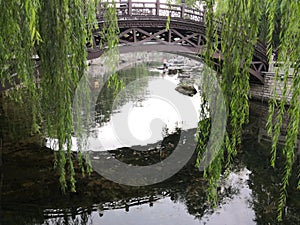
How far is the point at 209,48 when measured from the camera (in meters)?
2.56

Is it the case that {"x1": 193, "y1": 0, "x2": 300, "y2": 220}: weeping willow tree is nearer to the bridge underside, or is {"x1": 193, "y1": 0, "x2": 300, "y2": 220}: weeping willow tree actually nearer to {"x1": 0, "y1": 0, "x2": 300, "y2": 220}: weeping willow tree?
{"x1": 0, "y1": 0, "x2": 300, "y2": 220}: weeping willow tree

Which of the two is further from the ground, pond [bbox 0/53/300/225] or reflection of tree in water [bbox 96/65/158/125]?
pond [bbox 0/53/300/225]

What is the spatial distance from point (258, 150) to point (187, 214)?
462cm

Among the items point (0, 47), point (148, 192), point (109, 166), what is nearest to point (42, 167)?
point (109, 166)

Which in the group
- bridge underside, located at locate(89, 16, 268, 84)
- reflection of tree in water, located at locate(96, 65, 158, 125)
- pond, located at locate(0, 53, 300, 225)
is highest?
bridge underside, located at locate(89, 16, 268, 84)

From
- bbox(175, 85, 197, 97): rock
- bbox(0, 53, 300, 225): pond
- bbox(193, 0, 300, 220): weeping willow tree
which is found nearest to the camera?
bbox(193, 0, 300, 220): weeping willow tree

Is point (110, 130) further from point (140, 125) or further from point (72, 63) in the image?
point (72, 63)

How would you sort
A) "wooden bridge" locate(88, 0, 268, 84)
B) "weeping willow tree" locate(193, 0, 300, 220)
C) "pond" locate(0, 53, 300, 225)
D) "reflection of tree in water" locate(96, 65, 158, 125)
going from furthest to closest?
"reflection of tree in water" locate(96, 65, 158, 125) → "wooden bridge" locate(88, 0, 268, 84) → "pond" locate(0, 53, 300, 225) → "weeping willow tree" locate(193, 0, 300, 220)

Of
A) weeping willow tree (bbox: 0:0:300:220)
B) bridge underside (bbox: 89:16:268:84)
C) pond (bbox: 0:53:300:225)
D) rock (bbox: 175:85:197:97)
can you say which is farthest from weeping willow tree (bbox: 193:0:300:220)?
rock (bbox: 175:85:197:97)

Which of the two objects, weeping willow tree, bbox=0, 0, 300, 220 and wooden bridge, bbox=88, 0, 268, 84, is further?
wooden bridge, bbox=88, 0, 268, 84

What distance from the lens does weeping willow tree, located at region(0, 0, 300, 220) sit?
89.1 inches

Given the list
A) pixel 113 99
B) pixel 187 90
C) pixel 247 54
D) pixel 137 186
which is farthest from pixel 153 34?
pixel 247 54

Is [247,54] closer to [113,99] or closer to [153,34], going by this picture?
[153,34]

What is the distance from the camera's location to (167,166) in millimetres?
8359
